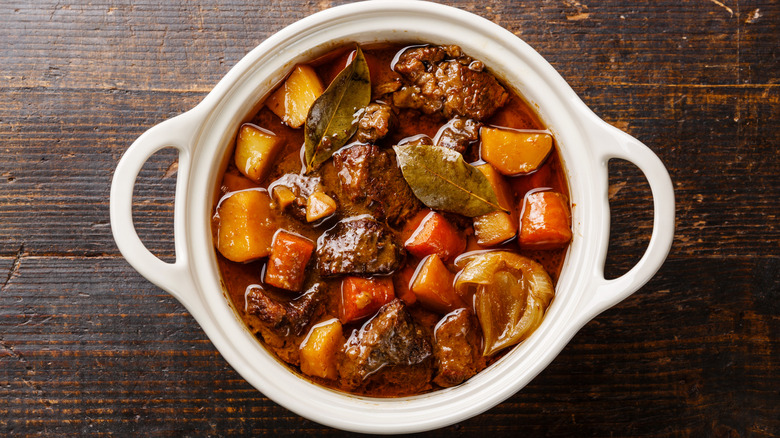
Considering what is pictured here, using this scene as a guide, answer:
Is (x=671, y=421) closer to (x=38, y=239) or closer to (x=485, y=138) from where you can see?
(x=485, y=138)

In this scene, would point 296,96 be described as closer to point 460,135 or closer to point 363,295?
point 460,135

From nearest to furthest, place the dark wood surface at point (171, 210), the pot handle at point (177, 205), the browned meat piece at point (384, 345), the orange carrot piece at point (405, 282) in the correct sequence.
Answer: the pot handle at point (177, 205) → the browned meat piece at point (384, 345) → the orange carrot piece at point (405, 282) → the dark wood surface at point (171, 210)

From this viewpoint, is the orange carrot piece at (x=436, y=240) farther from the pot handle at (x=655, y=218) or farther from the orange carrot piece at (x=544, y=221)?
the pot handle at (x=655, y=218)

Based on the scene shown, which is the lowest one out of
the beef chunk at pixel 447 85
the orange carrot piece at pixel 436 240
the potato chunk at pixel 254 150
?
the orange carrot piece at pixel 436 240

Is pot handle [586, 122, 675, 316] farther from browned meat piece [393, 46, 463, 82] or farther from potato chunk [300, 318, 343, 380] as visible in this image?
potato chunk [300, 318, 343, 380]

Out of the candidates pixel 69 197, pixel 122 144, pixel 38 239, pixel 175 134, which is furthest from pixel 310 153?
pixel 38 239

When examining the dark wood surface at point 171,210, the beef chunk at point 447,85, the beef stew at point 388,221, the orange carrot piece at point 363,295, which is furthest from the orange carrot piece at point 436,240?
the dark wood surface at point 171,210
